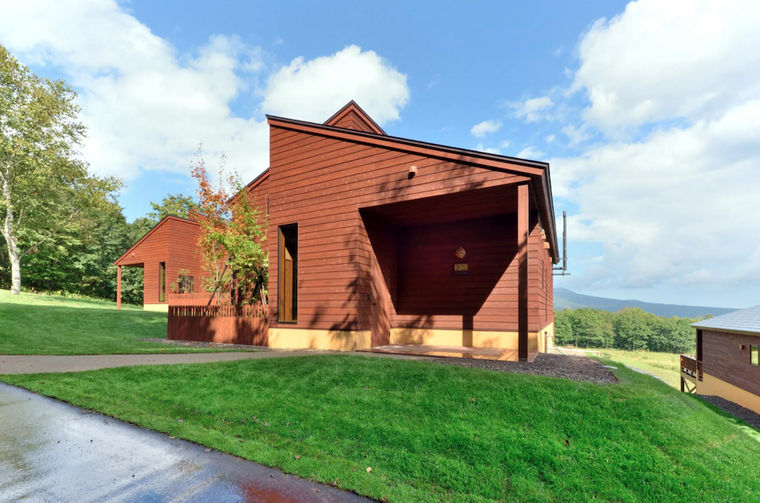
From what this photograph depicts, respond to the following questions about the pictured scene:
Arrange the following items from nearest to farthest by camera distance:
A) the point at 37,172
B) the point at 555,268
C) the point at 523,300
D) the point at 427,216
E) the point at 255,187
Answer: the point at 523,300 → the point at 427,216 → the point at 255,187 → the point at 555,268 → the point at 37,172

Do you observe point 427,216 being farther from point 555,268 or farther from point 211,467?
point 555,268

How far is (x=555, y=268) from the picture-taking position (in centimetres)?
1891

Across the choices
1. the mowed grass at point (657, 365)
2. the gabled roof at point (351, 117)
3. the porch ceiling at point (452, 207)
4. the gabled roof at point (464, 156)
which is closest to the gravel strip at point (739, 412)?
the mowed grass at point (657, 365)

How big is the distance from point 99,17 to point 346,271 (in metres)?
11.7

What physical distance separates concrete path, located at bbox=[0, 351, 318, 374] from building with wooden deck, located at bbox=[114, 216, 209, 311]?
14365 mm

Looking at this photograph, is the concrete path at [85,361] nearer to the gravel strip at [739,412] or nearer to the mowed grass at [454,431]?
the mowed grass at [454,431]

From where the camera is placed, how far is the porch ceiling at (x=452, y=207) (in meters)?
8.22

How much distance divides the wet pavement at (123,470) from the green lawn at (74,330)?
18.9 ft

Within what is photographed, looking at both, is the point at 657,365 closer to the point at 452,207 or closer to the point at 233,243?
the point at 452,207

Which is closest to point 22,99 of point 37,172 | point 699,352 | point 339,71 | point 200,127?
point 37,172

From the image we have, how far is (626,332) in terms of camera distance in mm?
77562

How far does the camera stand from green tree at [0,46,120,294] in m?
22.7

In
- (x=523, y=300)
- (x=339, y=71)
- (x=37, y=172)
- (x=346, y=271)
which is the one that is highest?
(x=339, y=71)

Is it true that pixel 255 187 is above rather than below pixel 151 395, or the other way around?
above
